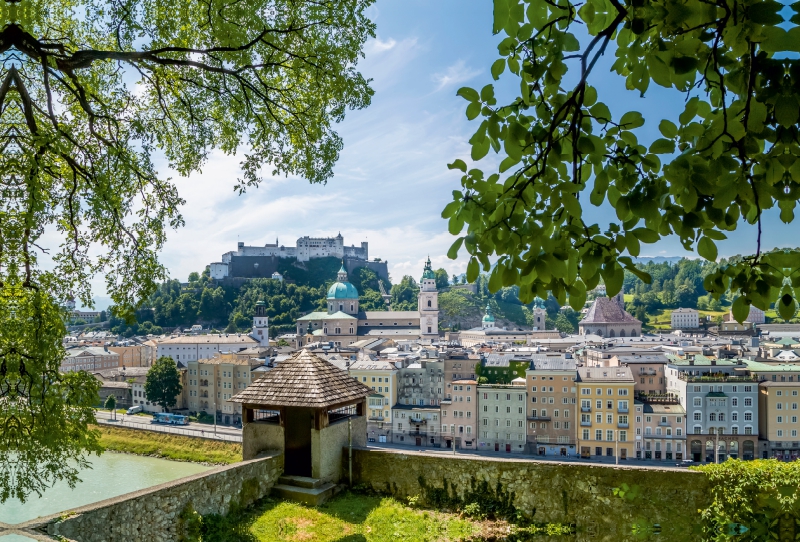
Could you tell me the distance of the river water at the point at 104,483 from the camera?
689 inches

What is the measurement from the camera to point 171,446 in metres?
32.2

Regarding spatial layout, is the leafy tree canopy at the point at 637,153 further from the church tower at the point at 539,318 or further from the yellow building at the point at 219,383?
the church tower at the point at 539,318

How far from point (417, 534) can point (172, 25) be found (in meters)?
5.03

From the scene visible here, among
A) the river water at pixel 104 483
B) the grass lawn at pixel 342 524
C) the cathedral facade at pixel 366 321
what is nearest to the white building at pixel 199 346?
the cathedral facade at pixel 366 321

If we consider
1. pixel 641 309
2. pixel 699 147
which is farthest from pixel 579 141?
pixel 641 309

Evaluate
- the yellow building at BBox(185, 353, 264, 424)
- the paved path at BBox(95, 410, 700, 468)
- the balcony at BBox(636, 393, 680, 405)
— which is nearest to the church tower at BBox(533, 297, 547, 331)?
the balcony at BBox(636, 393, 680, 405)

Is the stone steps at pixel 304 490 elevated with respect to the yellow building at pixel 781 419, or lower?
elevated

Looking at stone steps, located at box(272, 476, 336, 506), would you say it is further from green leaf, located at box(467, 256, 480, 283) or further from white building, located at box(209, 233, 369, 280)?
white building, located at box(209, 233, 369, 280)

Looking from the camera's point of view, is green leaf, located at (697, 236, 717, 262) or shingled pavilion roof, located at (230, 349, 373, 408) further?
shingled pavilion roof, located at (230, 349, 373, 408)

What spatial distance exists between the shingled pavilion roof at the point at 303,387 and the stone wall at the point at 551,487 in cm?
80

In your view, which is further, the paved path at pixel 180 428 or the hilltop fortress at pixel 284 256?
the hilltop fortress at pixel 284 256

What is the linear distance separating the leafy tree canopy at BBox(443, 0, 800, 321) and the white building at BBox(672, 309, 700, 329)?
84430mm

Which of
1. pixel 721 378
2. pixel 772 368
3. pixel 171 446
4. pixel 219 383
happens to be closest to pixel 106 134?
pixel 171 446

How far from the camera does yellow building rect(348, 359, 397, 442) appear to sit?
36031 millimetres
